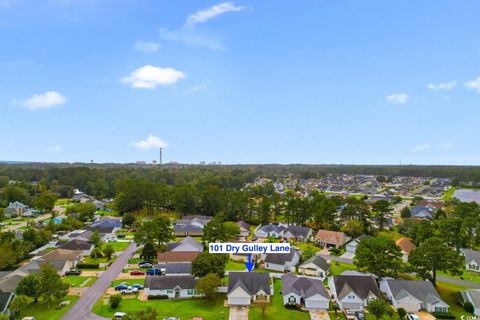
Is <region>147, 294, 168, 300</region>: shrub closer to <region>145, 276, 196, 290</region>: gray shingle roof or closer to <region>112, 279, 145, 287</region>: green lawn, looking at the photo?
<region>145, 276, 196, 290</region>: gray shingle roof

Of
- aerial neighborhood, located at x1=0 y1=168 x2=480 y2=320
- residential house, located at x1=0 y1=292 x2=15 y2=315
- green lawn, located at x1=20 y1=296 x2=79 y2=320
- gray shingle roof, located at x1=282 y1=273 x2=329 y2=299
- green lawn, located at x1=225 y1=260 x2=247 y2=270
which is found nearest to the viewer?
residential house, located at x1=0 y1=292 x2=15 y2=315

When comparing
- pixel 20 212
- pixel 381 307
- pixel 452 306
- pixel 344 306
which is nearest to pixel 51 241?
pixel 20 212

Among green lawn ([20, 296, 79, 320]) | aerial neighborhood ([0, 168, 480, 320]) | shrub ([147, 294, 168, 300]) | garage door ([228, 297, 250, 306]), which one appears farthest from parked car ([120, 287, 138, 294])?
garage door ([228, 297, 250, 306])

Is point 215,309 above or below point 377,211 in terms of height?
below

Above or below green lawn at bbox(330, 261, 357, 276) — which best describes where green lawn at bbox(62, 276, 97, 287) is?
above

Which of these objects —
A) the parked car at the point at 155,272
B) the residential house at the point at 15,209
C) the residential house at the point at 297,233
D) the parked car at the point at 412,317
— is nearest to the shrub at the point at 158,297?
the parked car at the point at 155,272

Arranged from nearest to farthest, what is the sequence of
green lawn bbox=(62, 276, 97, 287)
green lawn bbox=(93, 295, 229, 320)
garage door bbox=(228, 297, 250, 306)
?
green lawn bbox=(93, 295, 229, 320) → garage door bbox=(228, 297, 250, 306) → green lawn bbox=(62, 276, 97, 287)

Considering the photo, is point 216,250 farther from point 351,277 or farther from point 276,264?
point 351,277
